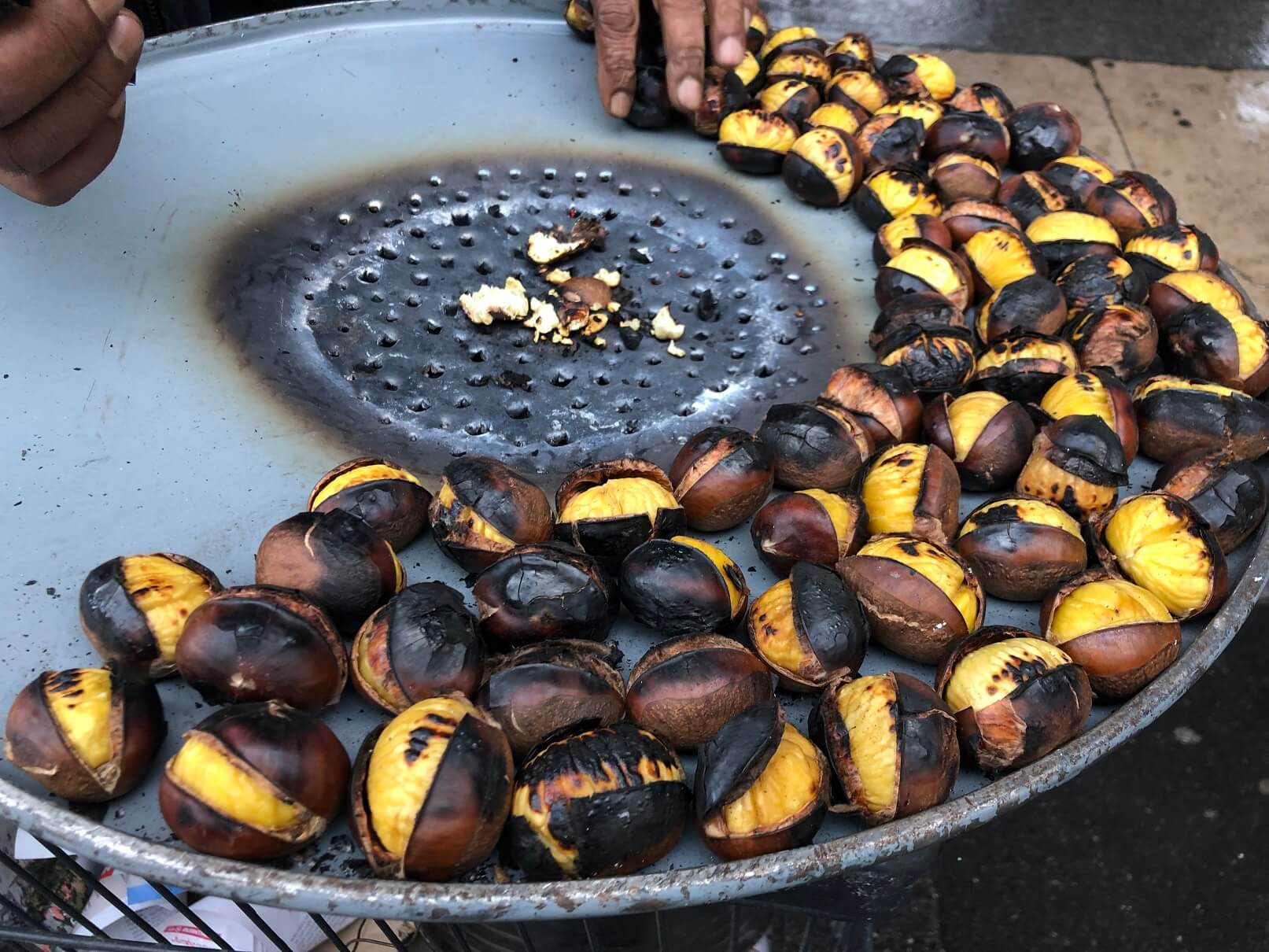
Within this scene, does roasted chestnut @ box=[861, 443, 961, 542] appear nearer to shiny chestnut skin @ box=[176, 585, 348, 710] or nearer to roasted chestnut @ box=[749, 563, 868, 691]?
Result: roasted chestnut @ box=[749, 563, 868, 691]

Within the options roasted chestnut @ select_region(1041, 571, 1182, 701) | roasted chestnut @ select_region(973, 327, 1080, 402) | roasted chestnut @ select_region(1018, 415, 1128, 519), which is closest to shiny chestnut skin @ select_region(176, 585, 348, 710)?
roasted chestnut @ select_region(1041, 571, 1182, 701)

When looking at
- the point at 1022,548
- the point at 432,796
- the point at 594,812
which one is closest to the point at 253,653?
the point at 432,796

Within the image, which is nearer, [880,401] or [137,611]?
[137,611]

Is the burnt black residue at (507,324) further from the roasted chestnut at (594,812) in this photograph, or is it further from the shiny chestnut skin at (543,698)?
the roasted chestnut at (594,812)

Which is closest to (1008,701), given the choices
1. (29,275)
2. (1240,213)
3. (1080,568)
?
(1080,568)

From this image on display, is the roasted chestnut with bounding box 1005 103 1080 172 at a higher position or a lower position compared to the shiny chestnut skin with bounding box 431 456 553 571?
higher

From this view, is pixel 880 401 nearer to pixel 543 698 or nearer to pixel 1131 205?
pixel 543 698

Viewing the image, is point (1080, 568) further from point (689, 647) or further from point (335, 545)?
point (335, 545)
